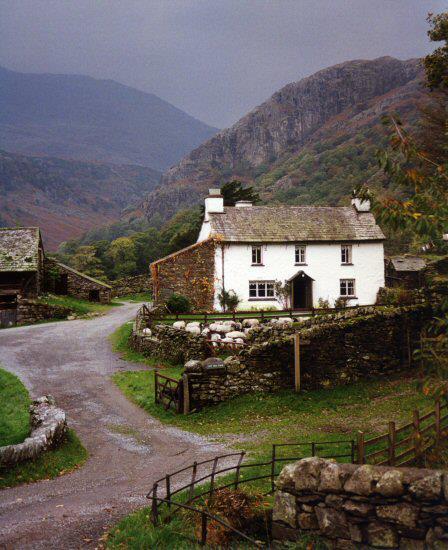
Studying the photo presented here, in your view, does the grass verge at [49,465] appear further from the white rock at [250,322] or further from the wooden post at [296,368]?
the white rock at [250,322]

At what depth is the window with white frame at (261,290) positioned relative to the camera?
3881 centimetres

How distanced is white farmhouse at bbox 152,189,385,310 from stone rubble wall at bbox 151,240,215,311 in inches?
2.6

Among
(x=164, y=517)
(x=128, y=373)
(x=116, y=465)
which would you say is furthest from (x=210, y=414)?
(x=164, y=517)

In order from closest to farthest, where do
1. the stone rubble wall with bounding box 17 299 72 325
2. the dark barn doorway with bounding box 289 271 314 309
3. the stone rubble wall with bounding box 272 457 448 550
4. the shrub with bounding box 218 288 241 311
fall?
the stone rubble wall with bounding box 272 457 448 550 → the stone rubble wall with bounding box 17 299 72 325 → the shrub with bounding box 218 288 241 311 → the dark barn doorway with bounding box 289 271 314 309

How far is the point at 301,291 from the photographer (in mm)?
40438

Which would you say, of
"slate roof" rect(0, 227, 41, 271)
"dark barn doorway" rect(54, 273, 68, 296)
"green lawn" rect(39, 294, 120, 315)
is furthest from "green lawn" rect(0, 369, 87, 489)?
"dark barn doorway" rect(54, 273, 68, 296)

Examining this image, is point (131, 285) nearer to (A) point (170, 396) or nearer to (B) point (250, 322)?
(B) point (250, 322)

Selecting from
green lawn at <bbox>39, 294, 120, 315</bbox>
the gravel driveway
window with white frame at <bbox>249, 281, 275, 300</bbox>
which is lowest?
the gravel driveway

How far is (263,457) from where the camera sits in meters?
12.6

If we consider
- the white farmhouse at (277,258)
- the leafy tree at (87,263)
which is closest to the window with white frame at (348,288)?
the white farmhouse at (277,258)

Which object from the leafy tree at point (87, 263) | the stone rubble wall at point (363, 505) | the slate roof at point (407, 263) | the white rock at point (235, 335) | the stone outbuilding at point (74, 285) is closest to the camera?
the stone rubble wall at point (363, 505)

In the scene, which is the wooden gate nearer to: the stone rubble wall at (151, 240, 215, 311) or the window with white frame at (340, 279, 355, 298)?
the stone rubble wall at (151, 240, 215, 311)

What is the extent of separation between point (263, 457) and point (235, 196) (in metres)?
50.2

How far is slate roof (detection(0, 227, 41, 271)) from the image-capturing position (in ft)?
126
